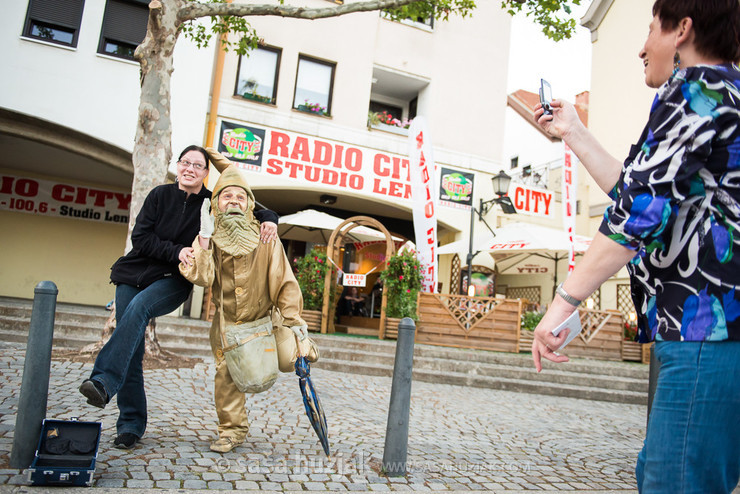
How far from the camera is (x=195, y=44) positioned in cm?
1085

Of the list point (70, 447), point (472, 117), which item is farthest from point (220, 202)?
point (472, 117)

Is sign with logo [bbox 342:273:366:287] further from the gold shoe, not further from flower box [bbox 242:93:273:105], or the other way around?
the gold shoe

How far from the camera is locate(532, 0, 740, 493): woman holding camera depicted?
121 centimetres

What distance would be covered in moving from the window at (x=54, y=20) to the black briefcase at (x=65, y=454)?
10183mm

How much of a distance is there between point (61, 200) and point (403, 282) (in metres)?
9.05

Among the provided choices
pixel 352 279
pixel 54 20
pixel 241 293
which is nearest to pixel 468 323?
pixel 352 279

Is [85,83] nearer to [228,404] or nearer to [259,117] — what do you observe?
[259,117]

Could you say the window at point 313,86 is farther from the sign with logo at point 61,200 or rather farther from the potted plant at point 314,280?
the sign with logo at point 61,200

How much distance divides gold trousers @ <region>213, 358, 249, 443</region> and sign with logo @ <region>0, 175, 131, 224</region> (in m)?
11.1

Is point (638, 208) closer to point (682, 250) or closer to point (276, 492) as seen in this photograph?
point (682, 250)

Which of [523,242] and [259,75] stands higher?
[259,75]

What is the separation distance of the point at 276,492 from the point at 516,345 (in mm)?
7257

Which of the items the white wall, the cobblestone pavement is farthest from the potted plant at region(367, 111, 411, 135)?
the cobblestone pavement

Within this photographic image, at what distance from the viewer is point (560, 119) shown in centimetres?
201
